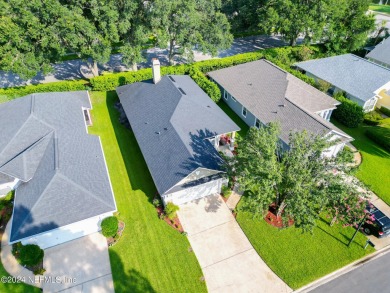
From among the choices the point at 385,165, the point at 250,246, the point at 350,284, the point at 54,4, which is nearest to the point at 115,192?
the point at 250,246

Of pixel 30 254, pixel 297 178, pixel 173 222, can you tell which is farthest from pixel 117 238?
pixel 297 178

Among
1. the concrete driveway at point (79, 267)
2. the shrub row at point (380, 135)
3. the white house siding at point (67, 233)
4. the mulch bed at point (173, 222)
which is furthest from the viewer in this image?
the shrub row at point (380, 135)

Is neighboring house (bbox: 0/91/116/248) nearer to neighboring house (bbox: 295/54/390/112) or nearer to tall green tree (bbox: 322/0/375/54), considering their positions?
neighboring house (bbox: 295/54/390/112)

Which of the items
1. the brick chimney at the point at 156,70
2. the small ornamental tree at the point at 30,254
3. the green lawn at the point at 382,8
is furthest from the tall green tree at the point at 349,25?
the green lawn at the point at 382,8

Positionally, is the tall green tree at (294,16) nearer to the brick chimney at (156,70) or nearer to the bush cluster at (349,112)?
the bush cluster at (349,112)

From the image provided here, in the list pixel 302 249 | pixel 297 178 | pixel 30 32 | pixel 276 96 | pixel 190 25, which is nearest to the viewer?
pixel 297 178

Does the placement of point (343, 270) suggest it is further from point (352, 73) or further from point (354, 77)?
point (352, 73)

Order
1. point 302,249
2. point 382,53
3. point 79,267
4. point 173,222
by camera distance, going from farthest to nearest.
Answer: point 382,53
point 173,222
point 302,249
point 79,267
